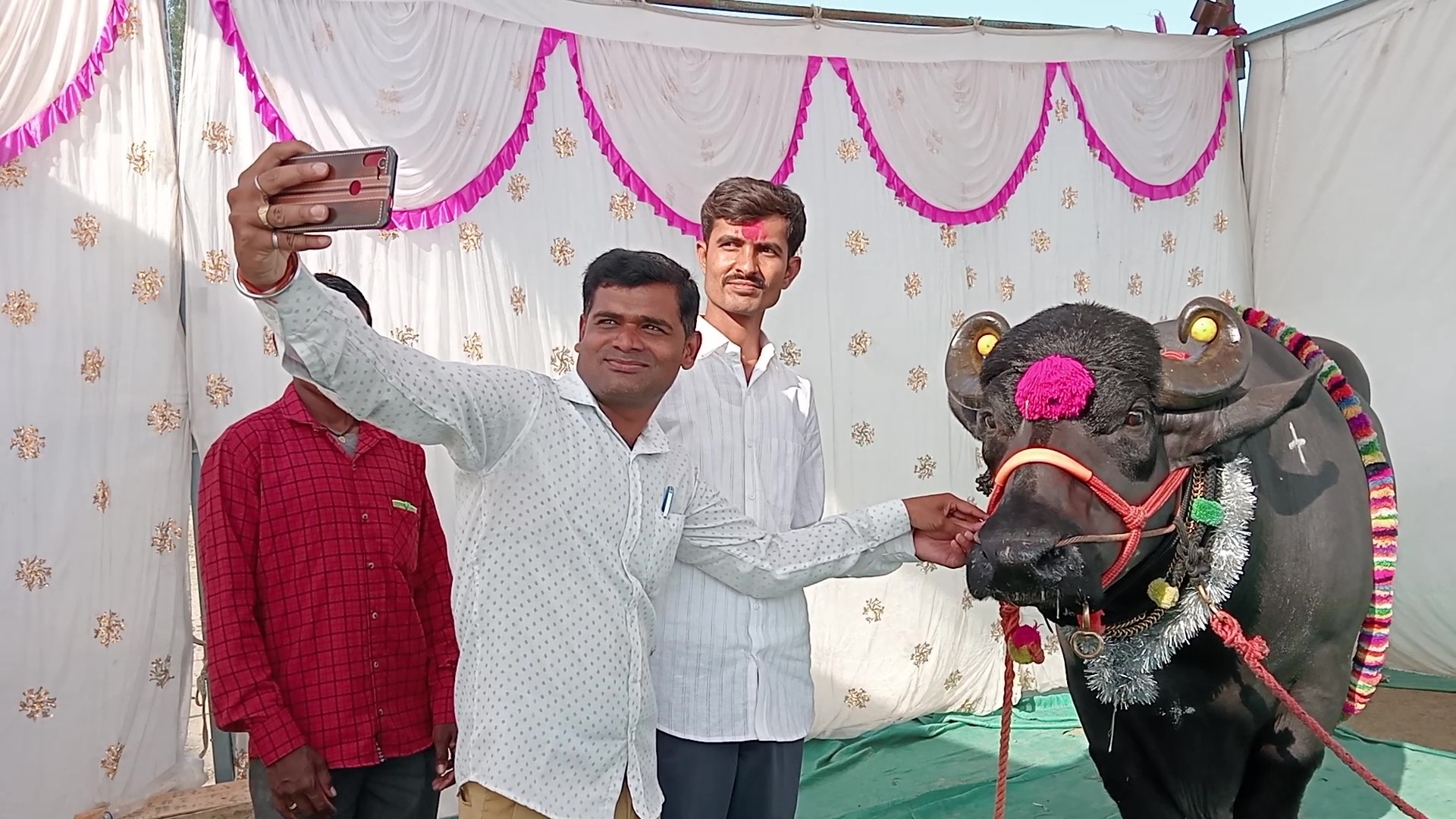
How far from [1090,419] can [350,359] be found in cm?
114

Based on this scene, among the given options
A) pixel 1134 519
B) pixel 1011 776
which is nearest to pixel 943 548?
pixel 1134 519

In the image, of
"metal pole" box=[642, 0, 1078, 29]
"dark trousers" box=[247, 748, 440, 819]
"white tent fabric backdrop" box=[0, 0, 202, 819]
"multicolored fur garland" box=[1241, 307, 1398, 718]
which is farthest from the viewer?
"metal pole" box=[642, 0, 1078, 29]

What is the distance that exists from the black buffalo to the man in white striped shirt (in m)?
0.38

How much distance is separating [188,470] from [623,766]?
7.67 feet

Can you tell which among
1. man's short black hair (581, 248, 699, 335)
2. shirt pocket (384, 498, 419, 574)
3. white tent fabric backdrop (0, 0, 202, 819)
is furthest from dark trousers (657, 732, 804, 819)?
white tent fabric backdrop (0, 0, 202, 819)

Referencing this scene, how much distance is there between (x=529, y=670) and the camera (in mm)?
1366

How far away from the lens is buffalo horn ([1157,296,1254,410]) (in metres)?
1.69

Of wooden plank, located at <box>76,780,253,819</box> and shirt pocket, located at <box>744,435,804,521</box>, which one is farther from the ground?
shirt pocket, located at <box>744,435,804,521</box>

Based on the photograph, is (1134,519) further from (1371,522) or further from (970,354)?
(1371,522)

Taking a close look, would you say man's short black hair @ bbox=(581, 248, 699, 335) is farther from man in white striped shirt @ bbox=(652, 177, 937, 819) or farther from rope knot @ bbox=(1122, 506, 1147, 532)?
rope knot @ bbox=(1122, 506, 1147, 532)

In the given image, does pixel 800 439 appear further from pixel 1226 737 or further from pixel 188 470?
pixel 188 470

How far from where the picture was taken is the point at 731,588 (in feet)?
6.00

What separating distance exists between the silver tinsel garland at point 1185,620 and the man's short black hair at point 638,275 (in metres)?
1.00

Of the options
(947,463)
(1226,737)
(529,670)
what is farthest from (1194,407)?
(947,463)
